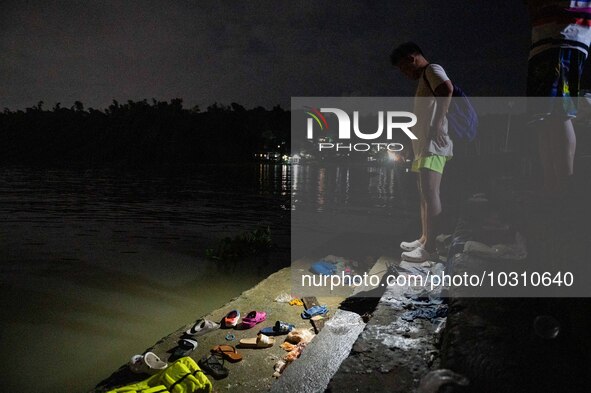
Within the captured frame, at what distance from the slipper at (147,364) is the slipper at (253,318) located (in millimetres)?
1149

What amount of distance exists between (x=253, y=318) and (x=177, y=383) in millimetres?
1697

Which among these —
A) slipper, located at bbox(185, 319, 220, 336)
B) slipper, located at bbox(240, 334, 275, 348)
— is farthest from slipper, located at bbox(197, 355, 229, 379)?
slipper, located at bbox(185, 319, 220, 336)

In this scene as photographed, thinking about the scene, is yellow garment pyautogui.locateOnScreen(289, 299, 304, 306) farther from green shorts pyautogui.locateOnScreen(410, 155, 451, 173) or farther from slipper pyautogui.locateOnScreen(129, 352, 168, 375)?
green shorts pyautogui.locateOnScreen(410, 155, 451, 173)

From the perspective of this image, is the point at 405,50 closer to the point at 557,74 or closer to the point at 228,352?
the point at 557,74

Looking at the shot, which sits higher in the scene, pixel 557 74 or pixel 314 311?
pixel 557 74

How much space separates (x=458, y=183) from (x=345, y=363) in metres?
6.84

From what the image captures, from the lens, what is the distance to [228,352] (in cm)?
382

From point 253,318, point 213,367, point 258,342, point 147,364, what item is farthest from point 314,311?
point 147,364

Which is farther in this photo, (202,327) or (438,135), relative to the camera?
(202,327)

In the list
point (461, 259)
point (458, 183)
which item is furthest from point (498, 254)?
point (458, 183)

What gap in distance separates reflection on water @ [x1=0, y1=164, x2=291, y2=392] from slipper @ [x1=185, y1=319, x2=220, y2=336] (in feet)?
3.38

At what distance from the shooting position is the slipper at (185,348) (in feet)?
12.7

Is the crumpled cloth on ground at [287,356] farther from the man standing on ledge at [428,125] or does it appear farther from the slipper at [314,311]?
the man standing on ledge at [428,125]

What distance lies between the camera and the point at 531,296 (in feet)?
6.39
